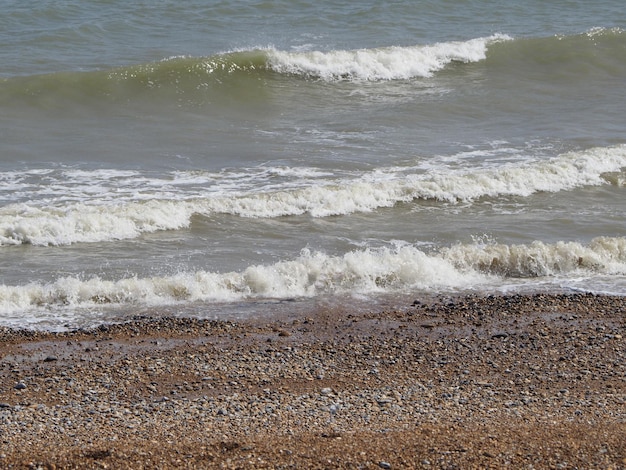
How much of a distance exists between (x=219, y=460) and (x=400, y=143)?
11795 mm

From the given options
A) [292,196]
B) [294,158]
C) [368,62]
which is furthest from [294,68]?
[292,196]

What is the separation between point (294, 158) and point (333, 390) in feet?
29.0

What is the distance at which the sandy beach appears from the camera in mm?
7574

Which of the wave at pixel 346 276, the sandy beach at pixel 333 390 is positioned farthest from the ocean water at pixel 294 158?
the sandy beach at pixel 333 390

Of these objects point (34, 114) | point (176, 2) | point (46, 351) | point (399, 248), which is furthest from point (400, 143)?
point (176, 2)

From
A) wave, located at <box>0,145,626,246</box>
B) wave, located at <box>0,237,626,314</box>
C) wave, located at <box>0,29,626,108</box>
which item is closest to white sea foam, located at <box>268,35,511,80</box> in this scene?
wave, located at <box>0,29,626,108</box>

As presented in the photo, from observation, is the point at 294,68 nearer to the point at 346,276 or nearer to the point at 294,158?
the point at 294,158

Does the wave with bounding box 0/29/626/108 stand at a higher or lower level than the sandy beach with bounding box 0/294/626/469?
higher

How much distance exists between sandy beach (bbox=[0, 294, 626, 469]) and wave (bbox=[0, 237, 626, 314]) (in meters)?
0.79

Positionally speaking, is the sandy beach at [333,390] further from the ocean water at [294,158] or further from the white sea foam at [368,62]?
the white sea foam at [368,62]

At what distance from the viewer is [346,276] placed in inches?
477

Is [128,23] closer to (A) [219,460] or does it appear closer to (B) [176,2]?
(B) [176,2]

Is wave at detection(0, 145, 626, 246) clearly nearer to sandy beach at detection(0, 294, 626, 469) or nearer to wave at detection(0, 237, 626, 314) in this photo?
wave at detection(0, 237, 626, 314)

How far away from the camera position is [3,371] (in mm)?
9141
